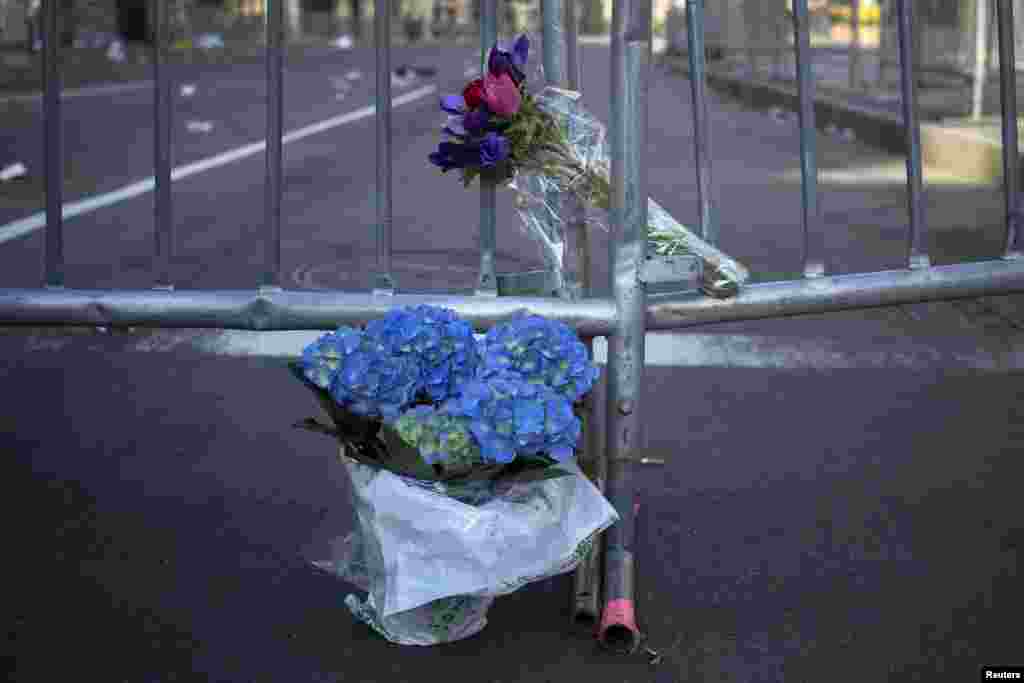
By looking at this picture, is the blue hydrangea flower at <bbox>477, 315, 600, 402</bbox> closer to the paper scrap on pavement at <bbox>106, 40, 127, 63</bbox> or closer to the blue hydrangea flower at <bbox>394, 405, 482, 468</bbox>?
the blue hydrangea flower at <bbox>394, 405, 482, 468</bbox>

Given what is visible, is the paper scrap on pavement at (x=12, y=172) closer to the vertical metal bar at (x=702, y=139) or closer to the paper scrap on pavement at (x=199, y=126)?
the paper scrap on pavement at (x=199, y=126)

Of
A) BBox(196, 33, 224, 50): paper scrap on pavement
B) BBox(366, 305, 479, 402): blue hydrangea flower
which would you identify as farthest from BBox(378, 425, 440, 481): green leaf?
BBox(196, 33, 224, 50): paper scrap on pavement

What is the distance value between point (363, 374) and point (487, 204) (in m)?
0.52

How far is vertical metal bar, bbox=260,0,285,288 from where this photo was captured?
132 inches

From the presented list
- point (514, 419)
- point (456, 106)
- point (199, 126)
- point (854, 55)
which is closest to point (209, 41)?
point (854, 55)

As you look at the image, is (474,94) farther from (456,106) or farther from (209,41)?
(209,41)

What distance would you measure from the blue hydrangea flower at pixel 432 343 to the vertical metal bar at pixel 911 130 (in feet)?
3.26

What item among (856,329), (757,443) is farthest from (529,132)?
(856,329)

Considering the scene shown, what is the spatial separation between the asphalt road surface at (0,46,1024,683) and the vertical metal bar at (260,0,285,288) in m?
0.54

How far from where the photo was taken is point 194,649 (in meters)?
3.13

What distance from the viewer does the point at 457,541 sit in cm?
302

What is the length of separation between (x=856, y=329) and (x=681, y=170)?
21.7 ft

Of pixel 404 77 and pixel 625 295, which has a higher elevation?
pixel 404 77

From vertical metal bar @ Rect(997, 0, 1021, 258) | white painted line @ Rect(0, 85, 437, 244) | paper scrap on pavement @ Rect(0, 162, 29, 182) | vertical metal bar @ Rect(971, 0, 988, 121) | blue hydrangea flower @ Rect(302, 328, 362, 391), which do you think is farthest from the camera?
vertical metal bar @ Rect(971, 0, 988, 121)
